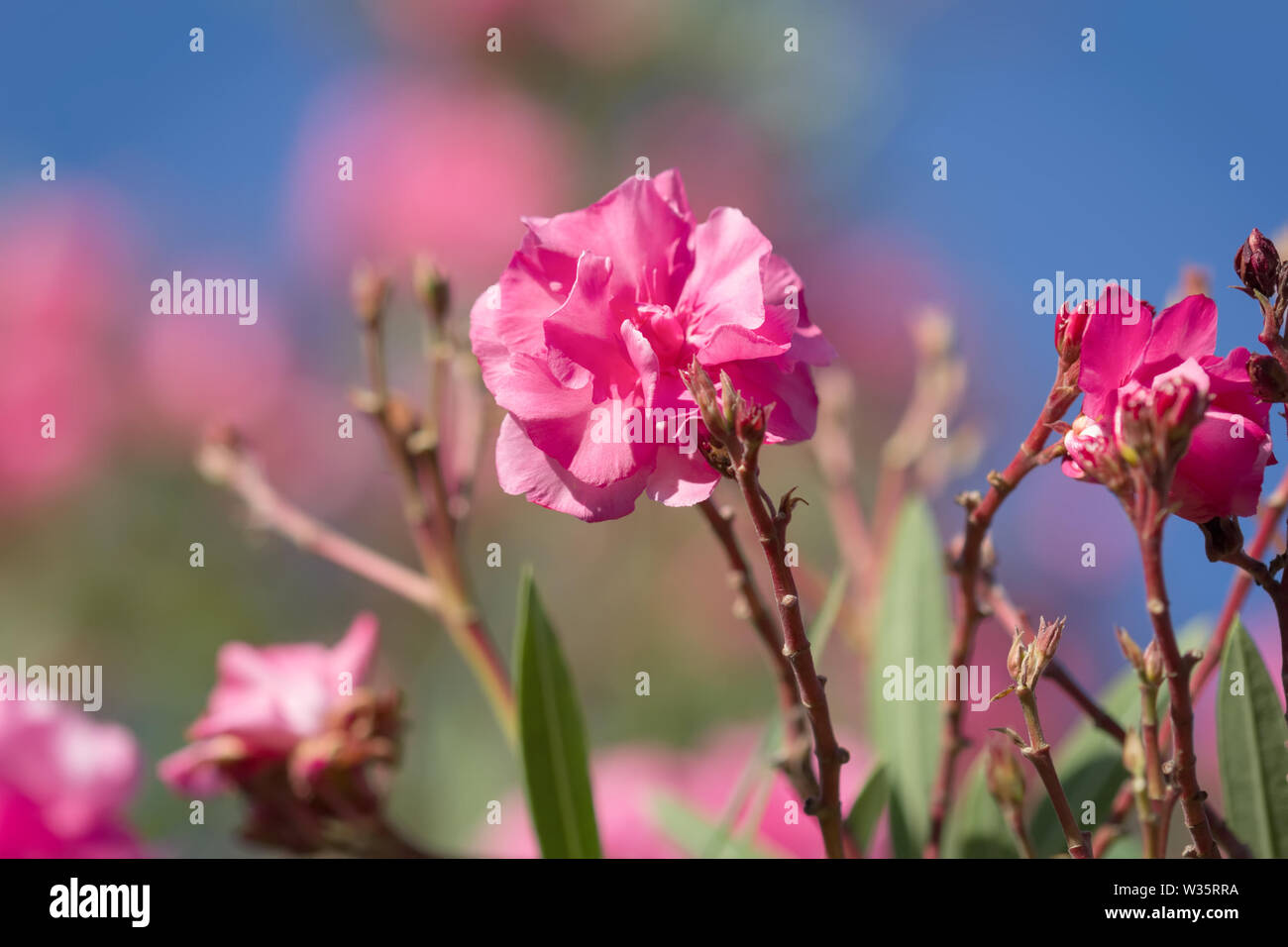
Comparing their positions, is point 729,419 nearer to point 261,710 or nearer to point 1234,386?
point 1234,386

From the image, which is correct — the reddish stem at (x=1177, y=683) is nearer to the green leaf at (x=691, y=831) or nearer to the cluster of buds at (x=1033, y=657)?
the cluster of buds at (x=1033, y=657)

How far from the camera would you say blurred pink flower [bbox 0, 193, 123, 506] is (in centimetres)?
147

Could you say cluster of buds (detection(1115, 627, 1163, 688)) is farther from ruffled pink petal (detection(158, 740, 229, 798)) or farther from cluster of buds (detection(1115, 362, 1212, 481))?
ruffled pink petal (detection(158, 740, 229, 798))

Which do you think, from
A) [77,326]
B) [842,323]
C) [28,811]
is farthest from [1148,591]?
[77,326]

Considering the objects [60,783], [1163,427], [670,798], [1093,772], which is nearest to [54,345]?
[60,783]

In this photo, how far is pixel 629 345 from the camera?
0.38m

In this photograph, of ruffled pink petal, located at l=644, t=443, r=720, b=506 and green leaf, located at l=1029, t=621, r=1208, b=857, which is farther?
green leaf, located at l=1029, t=621, r=1208, b=857

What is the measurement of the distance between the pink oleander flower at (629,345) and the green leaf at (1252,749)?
211 mm

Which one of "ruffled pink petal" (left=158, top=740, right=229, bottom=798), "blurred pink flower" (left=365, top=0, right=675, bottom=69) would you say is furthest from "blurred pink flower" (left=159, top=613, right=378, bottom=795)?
"blurred pink flower" (left=365, top=0, right=675, bottom=69)

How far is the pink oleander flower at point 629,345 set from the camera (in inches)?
14.7

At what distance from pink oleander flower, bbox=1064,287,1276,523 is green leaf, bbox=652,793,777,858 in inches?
12.7

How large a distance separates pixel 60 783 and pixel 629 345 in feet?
1.42

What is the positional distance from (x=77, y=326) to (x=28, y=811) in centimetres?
110
